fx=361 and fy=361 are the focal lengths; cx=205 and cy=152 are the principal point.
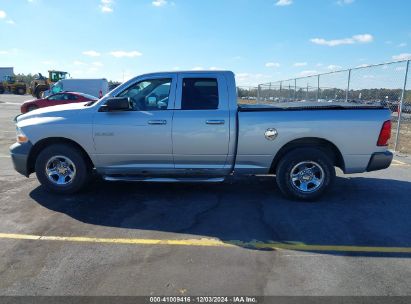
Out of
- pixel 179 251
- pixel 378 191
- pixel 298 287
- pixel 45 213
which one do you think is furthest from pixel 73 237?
pixel 378 191

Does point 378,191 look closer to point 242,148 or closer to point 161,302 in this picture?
point 242,148

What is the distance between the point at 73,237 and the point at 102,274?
1067 millimetres

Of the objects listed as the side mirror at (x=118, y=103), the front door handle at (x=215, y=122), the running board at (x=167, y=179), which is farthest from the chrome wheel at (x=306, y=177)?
the side mirror at (x=118, y=103)

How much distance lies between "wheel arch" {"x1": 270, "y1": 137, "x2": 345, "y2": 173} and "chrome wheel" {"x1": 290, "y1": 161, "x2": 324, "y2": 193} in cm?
30

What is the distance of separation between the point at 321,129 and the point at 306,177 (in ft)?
2.63

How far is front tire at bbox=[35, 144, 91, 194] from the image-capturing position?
573cm

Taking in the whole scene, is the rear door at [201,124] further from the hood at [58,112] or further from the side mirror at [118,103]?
the hood at [58,112]

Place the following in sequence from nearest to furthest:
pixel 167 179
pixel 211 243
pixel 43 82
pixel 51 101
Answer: pixel 211 243, pixel 167 179, pixel 51 101, pixel 43 82

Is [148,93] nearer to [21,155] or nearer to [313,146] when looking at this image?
[21,155]

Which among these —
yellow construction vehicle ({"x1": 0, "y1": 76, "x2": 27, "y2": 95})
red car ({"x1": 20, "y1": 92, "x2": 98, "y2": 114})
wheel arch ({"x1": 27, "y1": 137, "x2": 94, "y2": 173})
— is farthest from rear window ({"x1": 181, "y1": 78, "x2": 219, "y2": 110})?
yellow construction vehicle ({"x1": 0, "y1": 76, "x2": 27, "y2": 95})

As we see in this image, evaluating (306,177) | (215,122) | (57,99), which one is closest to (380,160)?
(306,177)

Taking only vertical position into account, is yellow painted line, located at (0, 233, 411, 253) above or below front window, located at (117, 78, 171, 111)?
below

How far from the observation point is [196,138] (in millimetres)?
5543

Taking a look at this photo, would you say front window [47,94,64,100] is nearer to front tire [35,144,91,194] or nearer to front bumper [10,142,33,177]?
front bumper [10,142,33,177]
